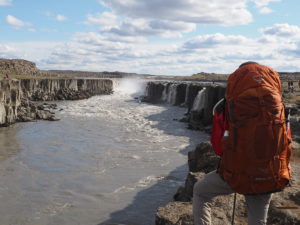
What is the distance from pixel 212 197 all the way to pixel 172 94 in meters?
58.2

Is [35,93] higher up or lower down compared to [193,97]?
lower down

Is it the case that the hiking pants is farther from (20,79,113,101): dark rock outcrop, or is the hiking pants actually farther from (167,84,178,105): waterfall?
(20,79,113,101): dark rock outcrop

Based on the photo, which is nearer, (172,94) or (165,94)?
(172,94)

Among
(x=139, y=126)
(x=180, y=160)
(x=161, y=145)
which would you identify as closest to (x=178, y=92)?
(x=139, y=126)

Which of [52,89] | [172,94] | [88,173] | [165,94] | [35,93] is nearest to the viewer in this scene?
[88,173]

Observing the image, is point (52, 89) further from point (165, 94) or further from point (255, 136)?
point (255, 136)

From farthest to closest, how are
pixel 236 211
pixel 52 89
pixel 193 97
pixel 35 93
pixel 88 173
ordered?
pixel 52 89
pixel 35 93
pixel 193 97
pixel 88 173
pixel 236 211

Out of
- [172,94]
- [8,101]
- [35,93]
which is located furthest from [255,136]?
[35,93]

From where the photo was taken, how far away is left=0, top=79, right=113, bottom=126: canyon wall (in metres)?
31.9

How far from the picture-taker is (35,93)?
210 ft

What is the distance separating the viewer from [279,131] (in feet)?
11.5

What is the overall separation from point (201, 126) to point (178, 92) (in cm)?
2781

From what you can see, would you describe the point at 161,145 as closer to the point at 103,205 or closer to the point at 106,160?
the point at 106,160

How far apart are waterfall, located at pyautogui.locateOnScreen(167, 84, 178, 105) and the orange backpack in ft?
185
